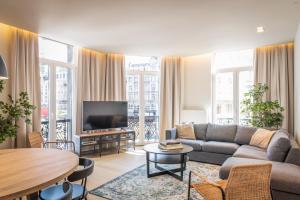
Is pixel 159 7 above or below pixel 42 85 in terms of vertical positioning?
above

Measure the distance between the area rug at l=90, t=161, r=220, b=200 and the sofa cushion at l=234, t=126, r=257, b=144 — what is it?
1096 mm

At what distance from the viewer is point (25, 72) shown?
4.25 m

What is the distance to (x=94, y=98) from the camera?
5.91 meters

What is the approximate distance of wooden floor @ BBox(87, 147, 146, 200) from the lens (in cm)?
378

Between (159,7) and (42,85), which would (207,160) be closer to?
(159,7)

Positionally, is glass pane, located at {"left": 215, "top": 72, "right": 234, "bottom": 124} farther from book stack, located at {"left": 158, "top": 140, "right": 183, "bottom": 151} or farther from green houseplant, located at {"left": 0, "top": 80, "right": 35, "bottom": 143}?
green houseplant, located at {"left": 0, "top": 80, "right": 35, "bottom": 143}

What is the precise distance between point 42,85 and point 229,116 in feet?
15.8

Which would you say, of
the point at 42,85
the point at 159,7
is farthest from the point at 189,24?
the point at 42,85

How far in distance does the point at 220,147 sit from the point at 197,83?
8.10ft

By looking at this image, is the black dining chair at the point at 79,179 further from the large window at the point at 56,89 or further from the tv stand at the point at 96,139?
the large window at the point at 56,89

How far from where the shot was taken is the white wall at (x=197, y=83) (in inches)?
251

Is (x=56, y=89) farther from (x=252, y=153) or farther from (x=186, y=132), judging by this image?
(x=252, y=153)

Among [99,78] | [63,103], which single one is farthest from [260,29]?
[63,103]

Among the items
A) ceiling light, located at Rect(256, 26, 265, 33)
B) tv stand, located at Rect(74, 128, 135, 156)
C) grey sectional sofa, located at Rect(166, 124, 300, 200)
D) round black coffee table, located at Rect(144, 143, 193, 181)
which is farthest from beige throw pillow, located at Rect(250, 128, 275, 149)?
tv stand, located at Rect(74, 128, 135, 156)
